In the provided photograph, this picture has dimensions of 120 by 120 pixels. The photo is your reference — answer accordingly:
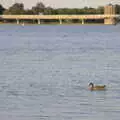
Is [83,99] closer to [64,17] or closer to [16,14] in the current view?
[64,17]

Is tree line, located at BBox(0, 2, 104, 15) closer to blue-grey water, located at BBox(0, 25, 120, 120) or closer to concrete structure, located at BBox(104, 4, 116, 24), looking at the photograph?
concrete structure, located at BBox(104, 4, 116, 24)

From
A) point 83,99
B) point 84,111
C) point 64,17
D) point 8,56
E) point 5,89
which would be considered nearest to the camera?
point 84,111

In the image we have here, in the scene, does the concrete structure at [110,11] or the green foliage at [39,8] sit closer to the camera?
the concrete structure at [110,11]

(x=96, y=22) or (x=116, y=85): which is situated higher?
(x=116, y=85)

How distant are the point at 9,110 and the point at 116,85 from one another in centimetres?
696

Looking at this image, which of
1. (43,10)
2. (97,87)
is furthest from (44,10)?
(97,87)

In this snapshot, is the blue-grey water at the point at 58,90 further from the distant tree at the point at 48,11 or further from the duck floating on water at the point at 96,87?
the distant tree at the point at 48,11

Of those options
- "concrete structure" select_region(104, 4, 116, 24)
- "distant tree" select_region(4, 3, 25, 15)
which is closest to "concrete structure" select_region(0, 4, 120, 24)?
"concrete structure" select_region(104, 4, 116, 24)

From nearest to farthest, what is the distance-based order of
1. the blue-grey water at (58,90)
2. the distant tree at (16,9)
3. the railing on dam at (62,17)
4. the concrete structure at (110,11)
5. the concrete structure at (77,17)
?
the blue-grey water at (58,90) → the railing on dam at (62,17) → the concrete structure at (77,17) → the concrete structure at (110,11) → the distant tree at (16,9)

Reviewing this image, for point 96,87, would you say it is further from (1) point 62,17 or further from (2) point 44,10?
(2) point 44,10

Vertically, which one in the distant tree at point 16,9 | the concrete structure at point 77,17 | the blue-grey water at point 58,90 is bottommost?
the concrete structure at point 77,17

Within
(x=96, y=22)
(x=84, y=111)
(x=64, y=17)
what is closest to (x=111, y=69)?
(x=84, y=111)

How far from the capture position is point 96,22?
177 metres

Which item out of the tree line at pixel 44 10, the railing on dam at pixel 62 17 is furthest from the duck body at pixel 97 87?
the tree line at pixel 44 10
